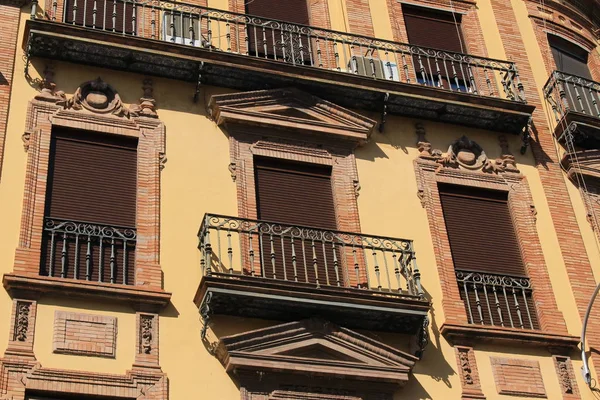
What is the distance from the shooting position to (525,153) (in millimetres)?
17438

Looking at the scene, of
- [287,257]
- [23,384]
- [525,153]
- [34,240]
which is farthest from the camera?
[525,153]

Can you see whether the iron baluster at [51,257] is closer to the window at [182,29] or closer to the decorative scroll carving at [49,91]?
the decorative scroll carving at [49,91]

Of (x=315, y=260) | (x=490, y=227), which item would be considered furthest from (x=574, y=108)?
(x=315, y=260)

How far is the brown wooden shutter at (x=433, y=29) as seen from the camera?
19.0m

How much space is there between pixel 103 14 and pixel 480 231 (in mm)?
6841

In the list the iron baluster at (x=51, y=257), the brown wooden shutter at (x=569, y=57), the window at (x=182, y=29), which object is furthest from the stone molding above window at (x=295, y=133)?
the brown wooden shutter at (x=569, y=57)

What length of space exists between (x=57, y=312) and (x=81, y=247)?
1160 millimetres

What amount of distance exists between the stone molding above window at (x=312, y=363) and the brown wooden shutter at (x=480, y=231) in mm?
2507

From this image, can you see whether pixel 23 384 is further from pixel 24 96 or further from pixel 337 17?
pixel 337 17

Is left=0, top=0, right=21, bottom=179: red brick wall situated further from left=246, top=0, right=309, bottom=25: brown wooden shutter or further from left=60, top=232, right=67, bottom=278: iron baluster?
left=246, top=0, right=309, bottom=25: brown wooden shutter

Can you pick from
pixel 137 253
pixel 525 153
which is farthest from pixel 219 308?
pixel 525 153

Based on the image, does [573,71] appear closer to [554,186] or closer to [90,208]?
[554,186]

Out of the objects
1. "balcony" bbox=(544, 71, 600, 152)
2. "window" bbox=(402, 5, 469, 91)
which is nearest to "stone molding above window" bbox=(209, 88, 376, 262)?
"window" bbox=(402, 5, 469, 91)

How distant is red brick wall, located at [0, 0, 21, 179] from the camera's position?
1459cm
